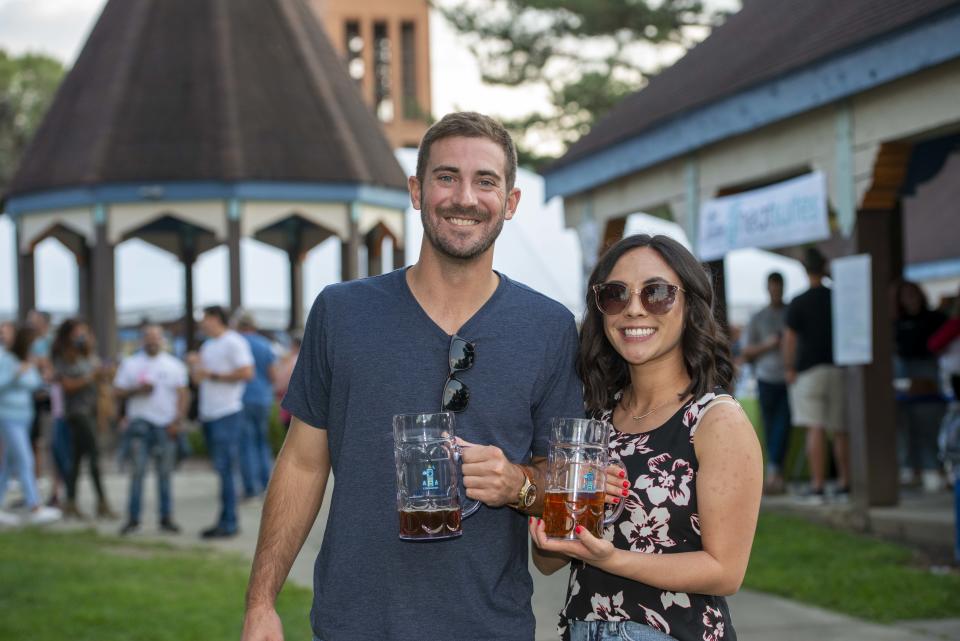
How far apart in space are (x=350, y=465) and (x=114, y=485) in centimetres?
1386

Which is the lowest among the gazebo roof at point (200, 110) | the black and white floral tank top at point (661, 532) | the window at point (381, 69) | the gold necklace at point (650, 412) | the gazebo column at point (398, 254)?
the black and white floral tank top at point (661, 532)

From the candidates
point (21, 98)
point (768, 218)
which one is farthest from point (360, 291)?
point (21, 98)

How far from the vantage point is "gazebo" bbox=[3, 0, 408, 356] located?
2020 centimetres

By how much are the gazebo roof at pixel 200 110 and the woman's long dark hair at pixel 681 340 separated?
17050 millimetres

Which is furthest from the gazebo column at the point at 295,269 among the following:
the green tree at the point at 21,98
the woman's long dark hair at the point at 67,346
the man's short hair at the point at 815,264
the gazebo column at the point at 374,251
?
the green tree at the point at 21,98

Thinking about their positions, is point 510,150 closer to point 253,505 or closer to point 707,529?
point 707,529

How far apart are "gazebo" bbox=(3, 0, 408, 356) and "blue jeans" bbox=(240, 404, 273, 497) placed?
6.16 m

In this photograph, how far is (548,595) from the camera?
848cm

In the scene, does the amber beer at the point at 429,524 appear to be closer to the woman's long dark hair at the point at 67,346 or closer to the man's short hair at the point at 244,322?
the woman's long dark hair at the point at 67,346

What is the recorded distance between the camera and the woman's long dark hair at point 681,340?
3395 mm

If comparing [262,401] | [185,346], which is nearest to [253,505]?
[262,401]

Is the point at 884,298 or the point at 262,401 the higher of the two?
the point at 884,298

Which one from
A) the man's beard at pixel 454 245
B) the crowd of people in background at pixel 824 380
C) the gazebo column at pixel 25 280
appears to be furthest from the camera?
the gazebo column at pixel 25 280

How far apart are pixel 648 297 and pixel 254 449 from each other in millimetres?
10582
